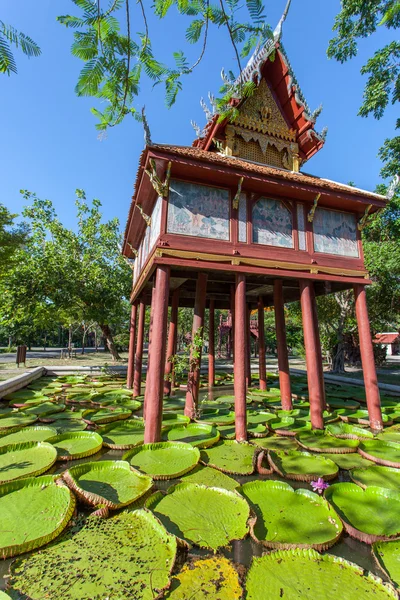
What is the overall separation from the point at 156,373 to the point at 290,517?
306 centimetres

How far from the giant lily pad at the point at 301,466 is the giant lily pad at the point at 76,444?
120 inches

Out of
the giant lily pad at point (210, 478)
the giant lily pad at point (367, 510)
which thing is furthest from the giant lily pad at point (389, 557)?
the giant lily pad at point (210, 478)

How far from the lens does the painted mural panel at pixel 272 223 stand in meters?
6.72

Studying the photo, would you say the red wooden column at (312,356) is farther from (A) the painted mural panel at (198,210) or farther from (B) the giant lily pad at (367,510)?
(B) the giant lily pad at (367,510)

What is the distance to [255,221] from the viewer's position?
6711 millimetres

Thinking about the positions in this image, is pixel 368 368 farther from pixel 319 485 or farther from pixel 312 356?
pixel 319 485

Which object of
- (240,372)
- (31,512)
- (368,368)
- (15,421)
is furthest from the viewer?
(368,368)

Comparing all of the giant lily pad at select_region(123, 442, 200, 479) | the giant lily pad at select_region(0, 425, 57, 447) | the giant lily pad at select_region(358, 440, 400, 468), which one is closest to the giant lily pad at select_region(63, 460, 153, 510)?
the giant lily pad at select_region(123, 442, 200, 479)

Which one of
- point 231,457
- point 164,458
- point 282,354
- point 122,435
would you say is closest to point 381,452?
point 231,457

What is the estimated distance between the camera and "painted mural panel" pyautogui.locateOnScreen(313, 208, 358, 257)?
7.35m

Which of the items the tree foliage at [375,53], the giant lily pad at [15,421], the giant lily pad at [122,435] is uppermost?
the tree foliage at [375,53]

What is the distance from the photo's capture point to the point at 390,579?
238 centimetres

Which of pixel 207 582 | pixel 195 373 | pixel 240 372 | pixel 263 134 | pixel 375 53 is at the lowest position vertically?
pixel 207 582

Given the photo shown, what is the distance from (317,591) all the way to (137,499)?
2105mm
